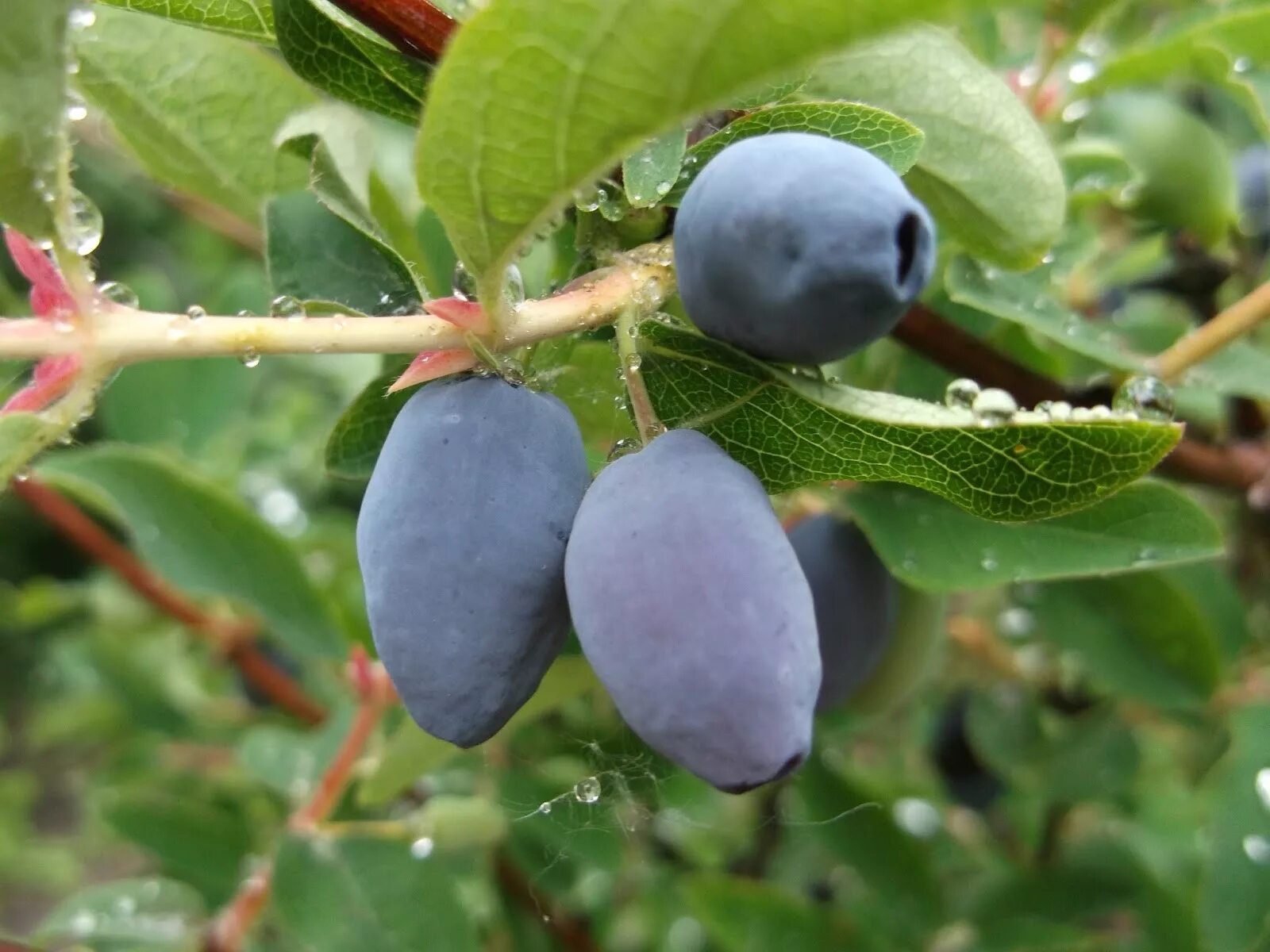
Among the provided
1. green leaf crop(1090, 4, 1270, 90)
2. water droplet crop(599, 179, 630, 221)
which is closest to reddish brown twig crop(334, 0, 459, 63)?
water droplet crop(599, 179, 630, 221)

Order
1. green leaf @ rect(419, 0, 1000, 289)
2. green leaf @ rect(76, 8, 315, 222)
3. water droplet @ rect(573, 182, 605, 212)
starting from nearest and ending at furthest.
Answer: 1. green leaf @ rect(419, 0, 1000, 289)
2. water droplet @ rect(573, 182, 605, 212)
3. green leaf @ rect(76, 8, 315, 222)

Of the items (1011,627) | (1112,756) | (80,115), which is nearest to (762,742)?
(80,115)

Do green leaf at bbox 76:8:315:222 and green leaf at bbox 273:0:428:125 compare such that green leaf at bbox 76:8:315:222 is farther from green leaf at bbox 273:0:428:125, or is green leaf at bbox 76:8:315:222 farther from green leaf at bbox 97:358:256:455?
green leaf at bbox 97:358:256:455

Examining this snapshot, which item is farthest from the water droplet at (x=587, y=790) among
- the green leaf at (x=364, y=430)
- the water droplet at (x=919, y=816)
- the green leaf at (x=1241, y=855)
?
the water droplet at (x=919, y=816)

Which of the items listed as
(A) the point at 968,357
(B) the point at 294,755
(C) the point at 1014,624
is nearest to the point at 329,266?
(A) the point at 968,357

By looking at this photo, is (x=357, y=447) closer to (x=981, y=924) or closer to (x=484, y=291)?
(x=484, y=291)

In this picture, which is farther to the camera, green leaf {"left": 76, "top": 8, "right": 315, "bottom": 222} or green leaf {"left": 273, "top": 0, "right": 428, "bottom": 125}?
green leaf {"left": 76, "top": 8, "right": 315, "bottom": 222}

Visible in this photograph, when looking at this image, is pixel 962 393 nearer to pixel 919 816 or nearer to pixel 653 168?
pixel 653 168
